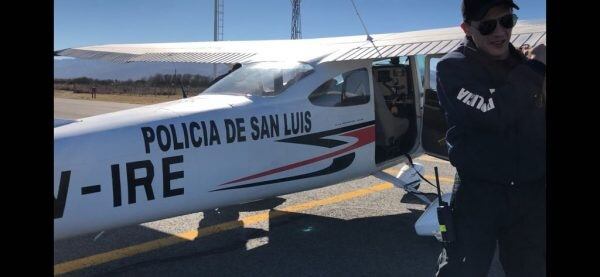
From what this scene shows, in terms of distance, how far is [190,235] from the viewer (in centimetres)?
505

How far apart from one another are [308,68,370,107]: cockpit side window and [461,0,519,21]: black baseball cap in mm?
Result: 2547

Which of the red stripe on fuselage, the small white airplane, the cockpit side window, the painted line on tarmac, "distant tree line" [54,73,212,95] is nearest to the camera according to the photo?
the small white airplane

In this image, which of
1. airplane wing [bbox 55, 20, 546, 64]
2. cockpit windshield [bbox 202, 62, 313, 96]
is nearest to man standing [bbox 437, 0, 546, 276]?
airplane wing [bbox 55, 20, 546, 64]

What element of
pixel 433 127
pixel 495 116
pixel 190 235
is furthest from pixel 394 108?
pixel 495 116

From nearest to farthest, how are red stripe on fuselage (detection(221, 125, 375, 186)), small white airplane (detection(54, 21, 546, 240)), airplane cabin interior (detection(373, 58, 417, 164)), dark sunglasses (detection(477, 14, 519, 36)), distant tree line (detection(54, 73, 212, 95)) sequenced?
dark sunglasses (detection(477, 14, 519, 36))
small white airplane (detection(54, 21, 546, 240))
red stripe on fuselage (detection(221, 125, 375, 186))
airplane cabin interior (detection(373, 58, 417, 164))
distant tree line (detection(54, 73, 212, 95))

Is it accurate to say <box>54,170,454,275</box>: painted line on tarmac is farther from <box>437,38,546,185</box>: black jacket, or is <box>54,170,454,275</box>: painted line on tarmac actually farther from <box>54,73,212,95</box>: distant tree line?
<box>54,73,212,95</box>: distant tree line

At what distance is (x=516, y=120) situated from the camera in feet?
7.02

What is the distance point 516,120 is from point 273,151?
2.49m

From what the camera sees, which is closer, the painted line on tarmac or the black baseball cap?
the black baseball cap

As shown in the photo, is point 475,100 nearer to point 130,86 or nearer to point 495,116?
point 495,116

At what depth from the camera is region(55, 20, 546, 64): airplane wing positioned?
14.7ft

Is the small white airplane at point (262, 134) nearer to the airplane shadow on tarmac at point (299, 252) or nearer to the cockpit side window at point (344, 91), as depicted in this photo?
the cockpit side window at point (344, 91)

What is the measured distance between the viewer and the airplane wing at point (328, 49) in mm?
4488
